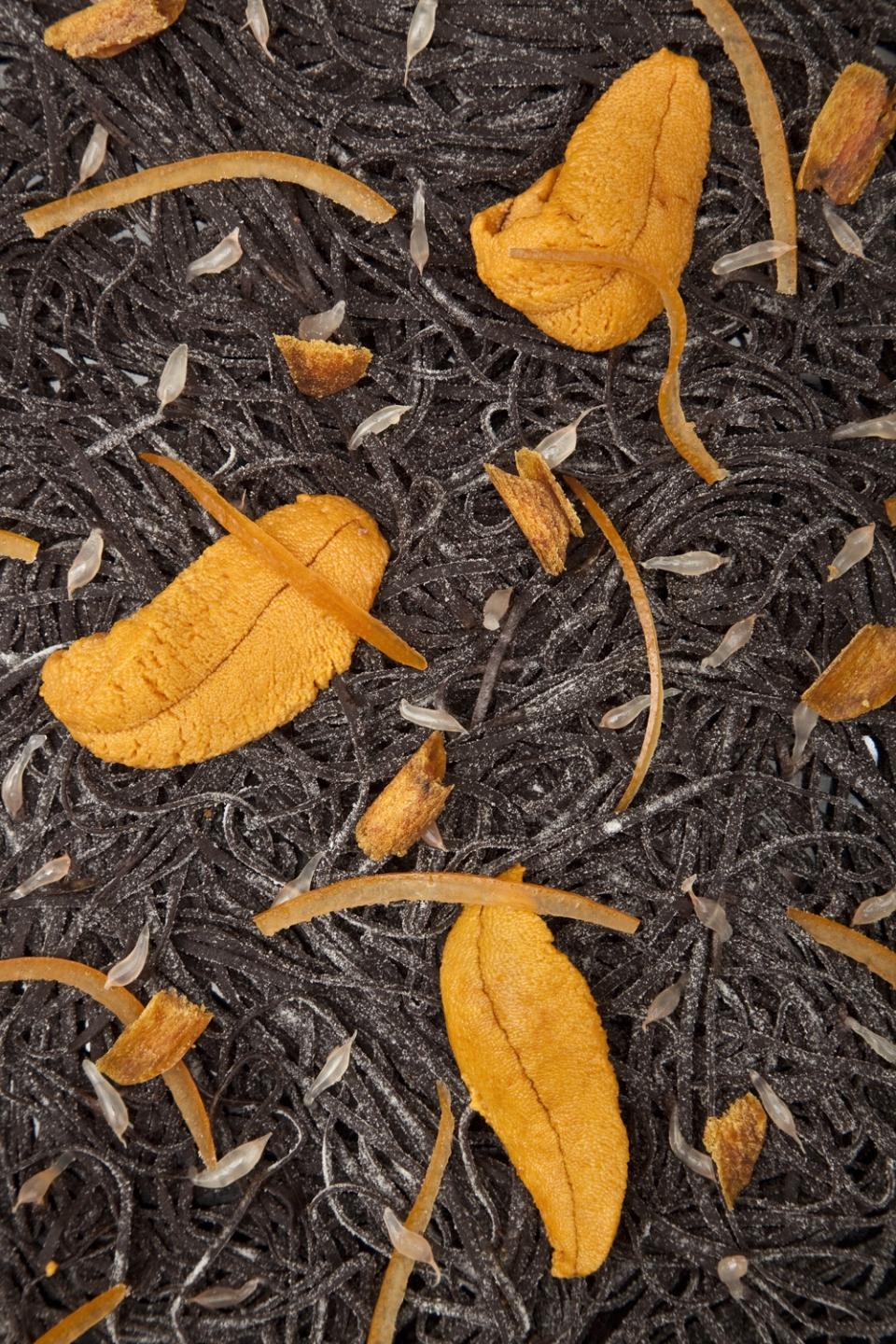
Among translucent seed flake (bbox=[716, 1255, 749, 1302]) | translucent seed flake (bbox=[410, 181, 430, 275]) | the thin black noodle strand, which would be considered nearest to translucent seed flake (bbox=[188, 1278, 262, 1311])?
the thin black noodle strand

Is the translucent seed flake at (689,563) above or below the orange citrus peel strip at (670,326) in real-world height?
below

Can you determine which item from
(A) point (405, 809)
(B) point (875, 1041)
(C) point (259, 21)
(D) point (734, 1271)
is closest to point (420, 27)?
(C) point (259, 21)

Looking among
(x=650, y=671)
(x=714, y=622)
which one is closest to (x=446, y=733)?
(x=650, y=671)

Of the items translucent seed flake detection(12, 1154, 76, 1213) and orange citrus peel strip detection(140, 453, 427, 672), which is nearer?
orange citrus peel strip detection(140, 453, 427, 672)

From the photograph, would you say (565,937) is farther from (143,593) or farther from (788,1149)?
(143,593)

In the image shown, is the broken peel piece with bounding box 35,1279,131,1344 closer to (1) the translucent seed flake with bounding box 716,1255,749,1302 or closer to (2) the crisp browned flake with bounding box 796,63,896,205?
(1) the translucent seed flake with bounding box 716,1255,749,1302

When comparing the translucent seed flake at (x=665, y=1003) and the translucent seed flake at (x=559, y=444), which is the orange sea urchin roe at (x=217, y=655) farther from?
the translucent seed flake at (x=665, y=1003)

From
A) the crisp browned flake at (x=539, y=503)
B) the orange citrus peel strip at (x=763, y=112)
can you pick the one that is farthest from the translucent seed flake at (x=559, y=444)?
the orange citrus peel strip at (x=763, y=112)
